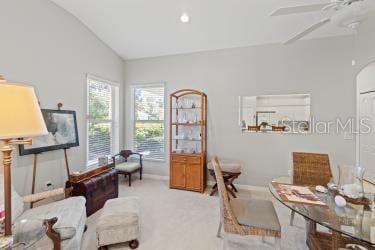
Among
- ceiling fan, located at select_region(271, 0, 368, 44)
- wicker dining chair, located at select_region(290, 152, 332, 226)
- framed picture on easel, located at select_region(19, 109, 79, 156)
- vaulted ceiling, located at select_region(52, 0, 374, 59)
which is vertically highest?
vaulted ceiling, located at select_region(52, 0, 374, 59)

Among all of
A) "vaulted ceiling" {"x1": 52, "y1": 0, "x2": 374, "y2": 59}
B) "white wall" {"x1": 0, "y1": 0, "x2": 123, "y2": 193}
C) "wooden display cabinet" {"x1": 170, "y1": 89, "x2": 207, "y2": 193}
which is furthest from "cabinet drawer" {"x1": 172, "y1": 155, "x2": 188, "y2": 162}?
"vaulted ceiling" {"x1": 52, "y1": 0, "x2": 374, "y2": 59}

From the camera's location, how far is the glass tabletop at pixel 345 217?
1328 millimetres

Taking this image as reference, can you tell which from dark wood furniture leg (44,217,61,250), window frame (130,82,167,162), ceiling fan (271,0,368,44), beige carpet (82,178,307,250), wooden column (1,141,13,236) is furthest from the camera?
window frame (130,82,167,162)

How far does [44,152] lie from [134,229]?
1959 millimetres

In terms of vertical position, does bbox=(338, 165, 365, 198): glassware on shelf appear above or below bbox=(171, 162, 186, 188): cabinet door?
above

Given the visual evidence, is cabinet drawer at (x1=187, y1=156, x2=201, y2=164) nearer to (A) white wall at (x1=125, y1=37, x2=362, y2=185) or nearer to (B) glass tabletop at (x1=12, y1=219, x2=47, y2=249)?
(A) white wall at (x1=125, y1=37, x2=362, y2=185)

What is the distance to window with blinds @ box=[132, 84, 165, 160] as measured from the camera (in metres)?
4.84

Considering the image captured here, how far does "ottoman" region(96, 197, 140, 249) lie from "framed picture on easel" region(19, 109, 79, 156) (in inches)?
57.8

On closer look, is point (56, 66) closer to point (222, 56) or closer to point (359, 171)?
point (222, 56)

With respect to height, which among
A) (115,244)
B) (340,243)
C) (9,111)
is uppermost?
(9,111)

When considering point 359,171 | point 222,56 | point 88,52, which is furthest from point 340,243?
point 88,52

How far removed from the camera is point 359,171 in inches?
74.9

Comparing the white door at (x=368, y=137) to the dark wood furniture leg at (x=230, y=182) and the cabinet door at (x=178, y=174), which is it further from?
the cabinet door at (x=178, y=174)

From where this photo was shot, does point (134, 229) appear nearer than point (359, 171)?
No
